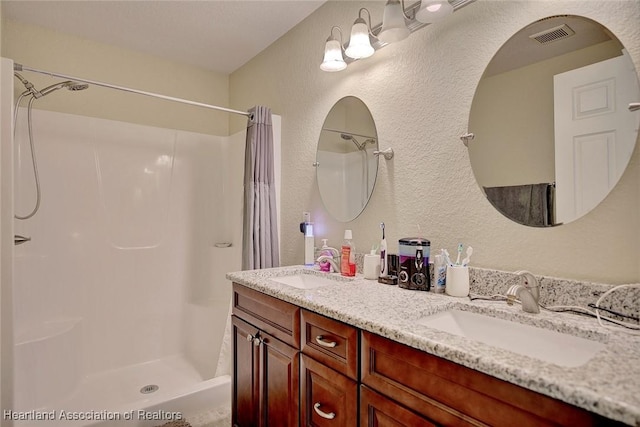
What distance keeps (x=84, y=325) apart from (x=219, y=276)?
3.29ft

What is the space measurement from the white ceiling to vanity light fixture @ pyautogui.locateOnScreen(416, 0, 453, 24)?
1.02 meters

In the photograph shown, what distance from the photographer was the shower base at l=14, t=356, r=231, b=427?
1791mm

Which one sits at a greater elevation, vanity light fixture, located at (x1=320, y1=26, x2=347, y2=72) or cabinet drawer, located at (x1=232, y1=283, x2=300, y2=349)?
vanity light fixture, located at (x1=320, y1=26, x2=347, y2=72)

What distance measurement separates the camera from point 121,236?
8.64 feet

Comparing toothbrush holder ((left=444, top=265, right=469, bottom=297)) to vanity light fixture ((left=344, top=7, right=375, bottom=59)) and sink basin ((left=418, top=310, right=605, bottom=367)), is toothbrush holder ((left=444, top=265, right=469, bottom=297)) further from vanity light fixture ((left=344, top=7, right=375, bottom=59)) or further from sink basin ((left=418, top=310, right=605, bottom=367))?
vanity light fixture ((left=344, top=7, right=375, bottom=59))

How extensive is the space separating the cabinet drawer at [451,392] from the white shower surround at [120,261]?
1.54m

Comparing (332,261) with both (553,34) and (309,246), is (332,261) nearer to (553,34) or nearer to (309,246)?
(309,246)

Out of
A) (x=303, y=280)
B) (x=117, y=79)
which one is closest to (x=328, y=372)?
(x=303, y=280)

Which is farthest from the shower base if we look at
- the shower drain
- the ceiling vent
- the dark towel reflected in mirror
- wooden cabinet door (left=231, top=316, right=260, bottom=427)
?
the ceiling vent

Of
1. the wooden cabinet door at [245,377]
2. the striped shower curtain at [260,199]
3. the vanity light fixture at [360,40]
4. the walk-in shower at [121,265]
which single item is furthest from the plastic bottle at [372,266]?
the walk-in shower at [121,265]

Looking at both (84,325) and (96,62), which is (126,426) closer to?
(84,325)

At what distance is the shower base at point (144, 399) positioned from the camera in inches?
70.5

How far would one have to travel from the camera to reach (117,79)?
277 cm

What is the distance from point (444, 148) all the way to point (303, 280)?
0.98 m
